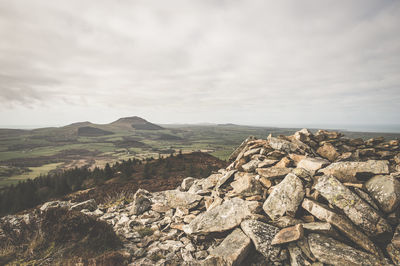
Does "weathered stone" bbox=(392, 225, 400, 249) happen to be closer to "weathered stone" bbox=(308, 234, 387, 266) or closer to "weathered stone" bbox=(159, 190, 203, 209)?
"weathered stone" bbox=(308, 234, 387, 266)

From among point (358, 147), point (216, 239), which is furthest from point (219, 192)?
point (358, 147)

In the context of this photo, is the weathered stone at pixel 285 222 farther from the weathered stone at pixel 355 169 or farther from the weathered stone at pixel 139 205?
the weathered stone at pixel 139 205

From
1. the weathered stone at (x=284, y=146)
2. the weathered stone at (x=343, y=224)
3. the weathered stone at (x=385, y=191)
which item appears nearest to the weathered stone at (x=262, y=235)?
the weathered stone at (x=343, y=224)

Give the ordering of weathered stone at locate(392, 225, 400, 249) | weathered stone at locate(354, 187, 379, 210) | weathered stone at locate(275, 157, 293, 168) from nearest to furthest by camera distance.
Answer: weathered stone at locate(392, 225, 400, 249), weathered stone at locate(354, 187, 379, 210), weathered stone at locate(275, 157, 293, 168)

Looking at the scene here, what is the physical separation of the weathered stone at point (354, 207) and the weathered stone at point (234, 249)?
3.54 meters

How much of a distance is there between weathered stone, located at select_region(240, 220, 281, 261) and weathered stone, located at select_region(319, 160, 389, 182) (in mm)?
3683

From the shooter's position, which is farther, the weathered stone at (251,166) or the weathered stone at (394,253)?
the weathered stone at (251,166)

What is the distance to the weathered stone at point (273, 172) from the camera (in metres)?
8.50

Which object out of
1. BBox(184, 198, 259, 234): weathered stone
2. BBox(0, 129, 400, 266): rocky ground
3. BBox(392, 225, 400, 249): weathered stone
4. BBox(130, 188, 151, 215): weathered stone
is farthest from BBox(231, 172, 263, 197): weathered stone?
BBox(130, 188, 151, 215): weathered stone

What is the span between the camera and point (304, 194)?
7.05m

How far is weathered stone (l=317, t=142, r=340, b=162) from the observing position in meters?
9.26

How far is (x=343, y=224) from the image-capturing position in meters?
5.78

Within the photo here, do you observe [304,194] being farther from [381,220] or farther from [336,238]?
[381,220]

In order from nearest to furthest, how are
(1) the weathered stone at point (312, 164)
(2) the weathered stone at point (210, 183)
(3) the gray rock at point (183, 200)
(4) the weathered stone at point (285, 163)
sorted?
(1) the weathered stone at point (312, 164), (4) the weathered stone at point (285, 163), (3) the gray rock at point (183, 200), (2) the weathered stone at point (210, 183)
